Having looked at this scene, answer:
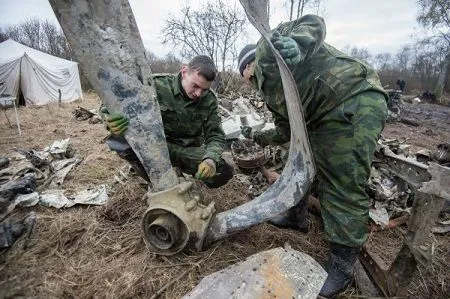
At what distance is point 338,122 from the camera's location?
66.7 inches

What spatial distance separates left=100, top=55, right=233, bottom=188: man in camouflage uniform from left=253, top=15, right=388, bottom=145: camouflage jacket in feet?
2.04

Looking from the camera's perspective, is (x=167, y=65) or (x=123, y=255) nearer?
(x=123, y=255)

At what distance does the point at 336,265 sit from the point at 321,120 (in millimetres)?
887

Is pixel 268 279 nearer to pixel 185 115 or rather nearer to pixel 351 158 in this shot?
pixel 351 158

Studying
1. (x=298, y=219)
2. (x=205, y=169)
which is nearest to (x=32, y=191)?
(x=205, y=169)

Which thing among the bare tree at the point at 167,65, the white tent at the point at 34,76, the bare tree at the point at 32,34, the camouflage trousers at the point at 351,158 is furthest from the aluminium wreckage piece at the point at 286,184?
the bare tree at the point at 32,34

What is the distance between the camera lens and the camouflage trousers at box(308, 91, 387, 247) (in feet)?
5.37

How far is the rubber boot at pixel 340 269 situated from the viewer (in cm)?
172

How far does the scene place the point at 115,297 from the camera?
1.55 metres

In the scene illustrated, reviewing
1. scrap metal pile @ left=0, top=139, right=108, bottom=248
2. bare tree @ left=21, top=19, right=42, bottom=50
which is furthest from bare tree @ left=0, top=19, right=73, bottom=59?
scrap metal pile @ left=0, top=139, right=108, bottom=248

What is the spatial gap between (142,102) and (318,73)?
3.40ft

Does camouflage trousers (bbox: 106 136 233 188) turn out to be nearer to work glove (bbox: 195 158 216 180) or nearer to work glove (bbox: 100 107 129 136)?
work glove (bbox: 195 158 216 180)

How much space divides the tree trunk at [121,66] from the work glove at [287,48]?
Answer: 703 mm

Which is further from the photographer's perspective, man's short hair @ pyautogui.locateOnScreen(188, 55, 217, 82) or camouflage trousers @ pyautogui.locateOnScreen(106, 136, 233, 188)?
camouflage trousers @ pyautogui.locateOnScreen(106, 136, 233, 188)
